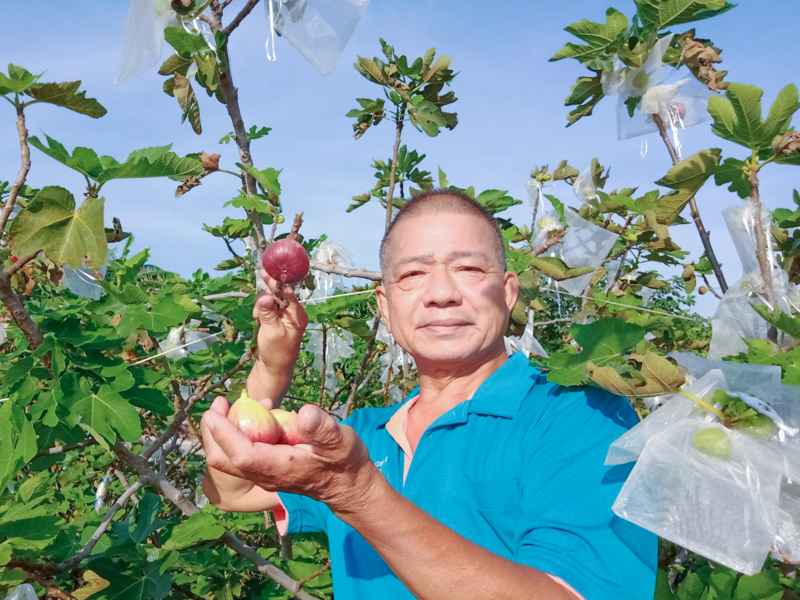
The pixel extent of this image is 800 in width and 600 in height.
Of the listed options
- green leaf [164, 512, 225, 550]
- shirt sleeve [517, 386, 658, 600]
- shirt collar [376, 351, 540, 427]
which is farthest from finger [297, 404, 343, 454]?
green leaf [164, 512, 225, 550]

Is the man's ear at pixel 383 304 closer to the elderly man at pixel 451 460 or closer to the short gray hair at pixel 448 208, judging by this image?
the elderly man at pixel 451 460

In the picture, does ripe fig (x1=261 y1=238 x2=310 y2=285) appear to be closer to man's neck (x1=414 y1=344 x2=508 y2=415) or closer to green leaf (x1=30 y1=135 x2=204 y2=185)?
green leaf (x1=30 y1=135 x2=204 y2=185)

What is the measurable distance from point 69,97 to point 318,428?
1.19 metres

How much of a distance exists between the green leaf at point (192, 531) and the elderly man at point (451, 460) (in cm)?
29

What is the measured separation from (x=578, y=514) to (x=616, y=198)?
1.57 metres

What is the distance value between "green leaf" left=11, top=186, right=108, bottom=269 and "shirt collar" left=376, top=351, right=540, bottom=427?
0.89 metres

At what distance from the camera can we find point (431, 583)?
1017 mm

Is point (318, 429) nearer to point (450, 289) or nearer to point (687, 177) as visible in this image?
point (450, 289)

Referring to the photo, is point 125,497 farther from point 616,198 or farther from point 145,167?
point 616,198

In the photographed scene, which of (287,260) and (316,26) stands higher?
(316,26)

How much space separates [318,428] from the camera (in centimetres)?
94

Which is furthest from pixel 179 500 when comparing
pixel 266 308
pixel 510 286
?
pixel 510 286

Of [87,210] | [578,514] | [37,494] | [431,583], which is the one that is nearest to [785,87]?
[578,514]

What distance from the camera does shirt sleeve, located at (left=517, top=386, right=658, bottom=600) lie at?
115cm
